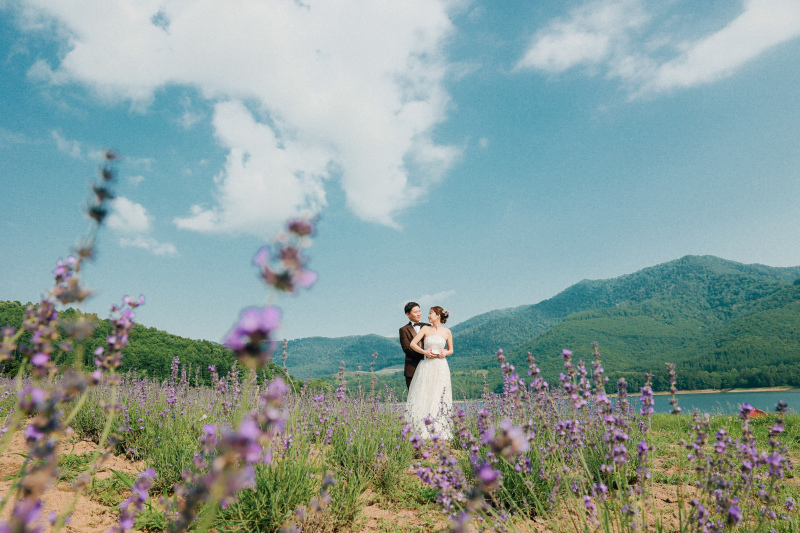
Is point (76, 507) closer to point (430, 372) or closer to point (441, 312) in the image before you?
→ point (430, 372)

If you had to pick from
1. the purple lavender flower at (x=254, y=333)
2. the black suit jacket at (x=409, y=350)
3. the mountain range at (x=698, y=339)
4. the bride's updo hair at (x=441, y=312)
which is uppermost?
the bride's updo hair at (x=441, y=312)

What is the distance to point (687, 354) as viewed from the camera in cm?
11919

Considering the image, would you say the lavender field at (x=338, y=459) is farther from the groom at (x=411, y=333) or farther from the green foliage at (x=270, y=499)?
the groom at (x=411, y=333)

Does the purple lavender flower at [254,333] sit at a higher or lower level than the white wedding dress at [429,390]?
higher

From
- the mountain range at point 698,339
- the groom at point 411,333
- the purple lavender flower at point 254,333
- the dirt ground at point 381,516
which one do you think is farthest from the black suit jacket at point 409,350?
the mountain range at point 698,339

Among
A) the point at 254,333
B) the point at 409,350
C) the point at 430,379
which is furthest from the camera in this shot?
the point at 409,350

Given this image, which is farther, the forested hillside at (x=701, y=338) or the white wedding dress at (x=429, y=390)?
the forested hillside at (x=701, y=338)

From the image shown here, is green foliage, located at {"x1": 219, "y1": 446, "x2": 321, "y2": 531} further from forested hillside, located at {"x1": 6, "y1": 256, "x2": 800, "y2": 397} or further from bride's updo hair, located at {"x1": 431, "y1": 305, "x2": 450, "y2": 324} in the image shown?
forested hillside, located at {"x1": 6, "y1": 256, "x2": 800, "y2": 397}

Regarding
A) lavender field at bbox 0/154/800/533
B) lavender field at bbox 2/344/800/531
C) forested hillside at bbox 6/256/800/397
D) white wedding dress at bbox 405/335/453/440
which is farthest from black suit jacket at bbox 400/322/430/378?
forested hillside at bbox 6/256/800/397

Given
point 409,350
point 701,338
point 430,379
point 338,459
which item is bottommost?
point 701,338

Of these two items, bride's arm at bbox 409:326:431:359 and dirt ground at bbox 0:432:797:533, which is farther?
bride's arm at bbox 409:326:431:359

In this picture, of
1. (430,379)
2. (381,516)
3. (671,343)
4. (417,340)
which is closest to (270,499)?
(381,516)

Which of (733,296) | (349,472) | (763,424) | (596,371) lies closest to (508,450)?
(596,371)

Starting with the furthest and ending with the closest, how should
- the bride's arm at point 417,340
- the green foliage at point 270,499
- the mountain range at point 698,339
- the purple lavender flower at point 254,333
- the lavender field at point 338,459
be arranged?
1. the mountain range at point 698,339
2. the bride's arm at point 417,340
3. the green foliage at point 270,499
4. the lavender field at point 338,459
5. the purple lavender flower at point 254,333
